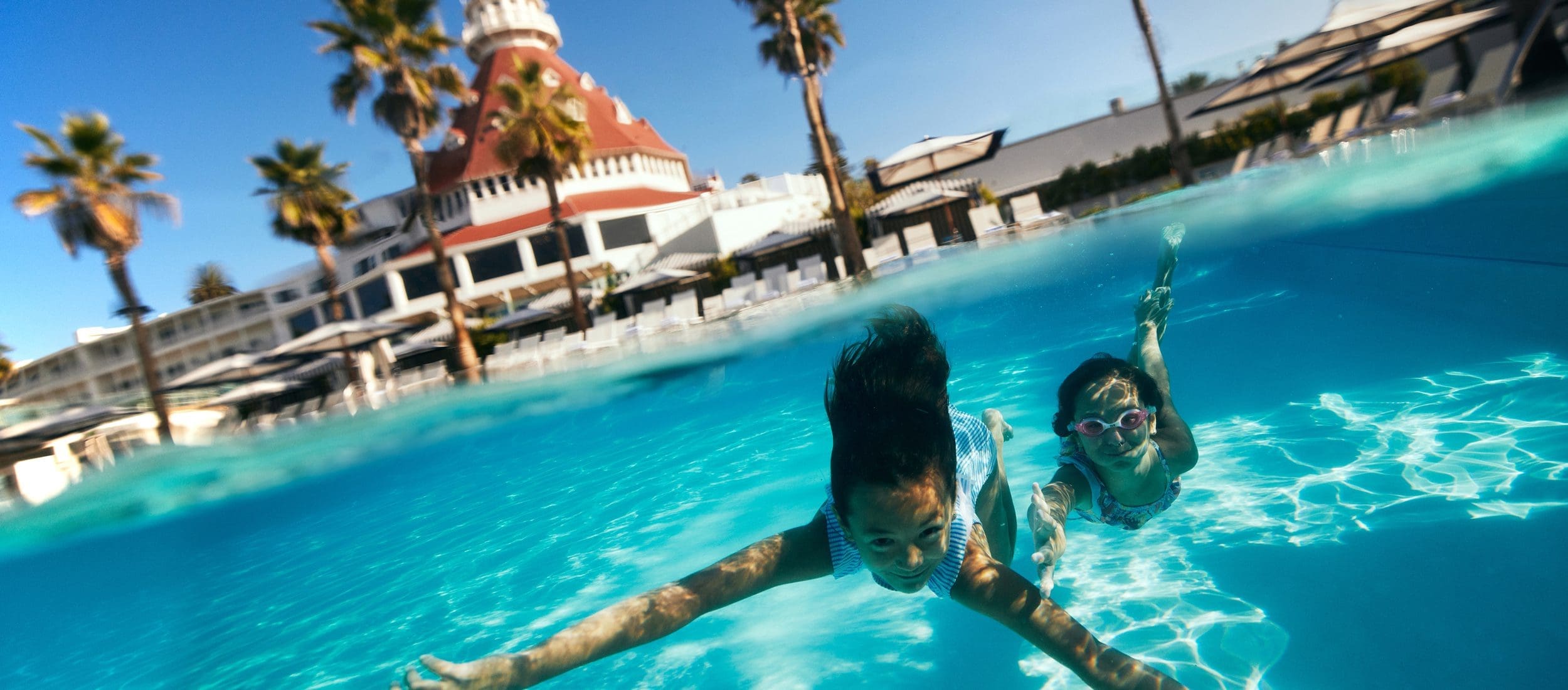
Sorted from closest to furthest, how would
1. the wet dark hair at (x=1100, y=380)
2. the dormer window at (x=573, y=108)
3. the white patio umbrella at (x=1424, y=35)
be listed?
1. the wet dark hair at (x=1100, y=380)
2. the white patio umbrella at (x=1424, y=35)
3. the dormer window at (x=573, y=108)

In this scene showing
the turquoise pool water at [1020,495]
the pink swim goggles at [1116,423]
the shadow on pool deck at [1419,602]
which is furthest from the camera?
the turquoise pool water at [1020,495]

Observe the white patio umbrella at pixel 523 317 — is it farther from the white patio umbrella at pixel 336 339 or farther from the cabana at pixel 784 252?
the cabana at pixel 784 252

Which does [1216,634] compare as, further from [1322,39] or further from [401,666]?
[1322,39]

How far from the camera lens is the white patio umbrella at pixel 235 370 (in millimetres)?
21719

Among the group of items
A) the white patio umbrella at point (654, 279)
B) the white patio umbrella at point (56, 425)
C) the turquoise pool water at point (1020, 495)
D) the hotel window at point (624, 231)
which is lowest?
the turquoise pool water at point (1020, 495)

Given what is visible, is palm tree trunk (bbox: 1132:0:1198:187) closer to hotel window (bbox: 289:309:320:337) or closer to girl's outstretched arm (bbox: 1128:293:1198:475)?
girl's outstretched arm (bbox: 1128:293:1198:475)

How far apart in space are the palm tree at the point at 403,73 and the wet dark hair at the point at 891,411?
908 inches

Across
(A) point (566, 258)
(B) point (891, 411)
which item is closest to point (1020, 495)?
(B) point (891, 411)

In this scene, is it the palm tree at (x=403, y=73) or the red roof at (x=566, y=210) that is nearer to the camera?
the palm tree at (x=403, y=73)

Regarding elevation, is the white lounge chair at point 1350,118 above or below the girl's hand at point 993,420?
above

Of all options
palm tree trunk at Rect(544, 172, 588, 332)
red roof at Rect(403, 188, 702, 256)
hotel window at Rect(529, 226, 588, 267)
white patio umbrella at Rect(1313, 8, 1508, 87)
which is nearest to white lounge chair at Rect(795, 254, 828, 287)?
palm tree trunk at Rect(544, 172, 588, 332)

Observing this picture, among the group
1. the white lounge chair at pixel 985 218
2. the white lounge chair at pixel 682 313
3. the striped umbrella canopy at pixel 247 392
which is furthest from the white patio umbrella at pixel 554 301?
the white lounge chair at pixel 985 218

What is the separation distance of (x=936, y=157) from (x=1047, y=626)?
20.1 meters

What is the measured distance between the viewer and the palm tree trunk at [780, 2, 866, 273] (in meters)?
21.7
